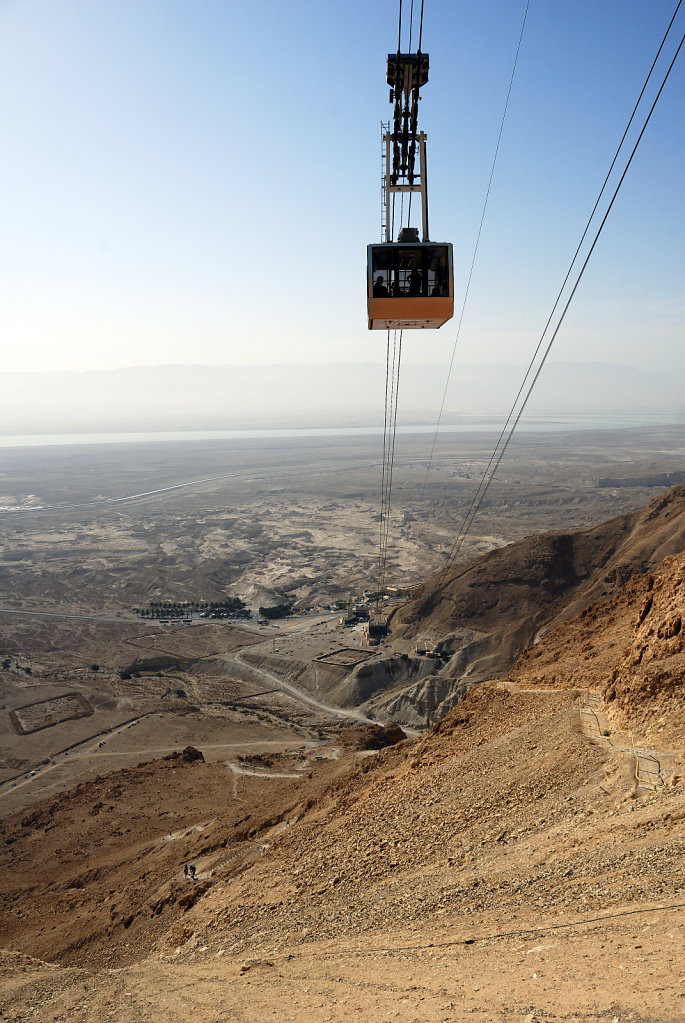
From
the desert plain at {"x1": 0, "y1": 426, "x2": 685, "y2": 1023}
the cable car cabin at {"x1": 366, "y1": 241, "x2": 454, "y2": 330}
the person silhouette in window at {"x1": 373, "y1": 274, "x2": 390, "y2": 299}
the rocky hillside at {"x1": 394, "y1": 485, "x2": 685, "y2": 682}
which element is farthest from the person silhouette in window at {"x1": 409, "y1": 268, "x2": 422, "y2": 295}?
the rocky hillside at {"x1": 394, "y1": 485, "x2": 685, "y2": 682}

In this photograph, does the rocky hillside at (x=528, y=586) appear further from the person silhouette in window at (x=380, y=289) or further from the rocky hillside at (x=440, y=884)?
the person silhouette in window at (x=380, y=289)

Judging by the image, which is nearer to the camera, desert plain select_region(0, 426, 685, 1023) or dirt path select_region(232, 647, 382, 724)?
desert plain select_region(0, 426, 685, 1023)

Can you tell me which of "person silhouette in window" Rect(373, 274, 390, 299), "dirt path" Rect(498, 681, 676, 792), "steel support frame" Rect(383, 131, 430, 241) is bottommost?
"dirt path" Rect(498, 681, 676, 792)

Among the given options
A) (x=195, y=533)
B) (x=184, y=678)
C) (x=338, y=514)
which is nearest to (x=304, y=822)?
(x=184, y=678)

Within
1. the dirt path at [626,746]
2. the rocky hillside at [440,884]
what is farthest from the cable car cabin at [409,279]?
the dirt path at [626,746]

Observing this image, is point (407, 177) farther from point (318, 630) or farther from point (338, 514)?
point (338, 514)

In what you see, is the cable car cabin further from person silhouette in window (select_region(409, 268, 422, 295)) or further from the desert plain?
the desert plain

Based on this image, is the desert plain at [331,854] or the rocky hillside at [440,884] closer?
the rocky hillside at [440,884]

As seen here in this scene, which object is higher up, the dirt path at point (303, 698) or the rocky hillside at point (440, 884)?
the rocky hillside at point (440, 884)

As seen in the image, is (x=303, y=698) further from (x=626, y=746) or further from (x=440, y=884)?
(x=440, y=884)
